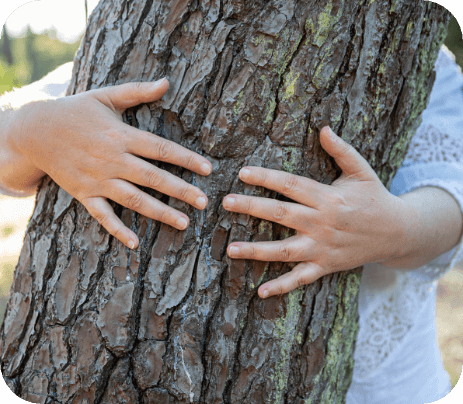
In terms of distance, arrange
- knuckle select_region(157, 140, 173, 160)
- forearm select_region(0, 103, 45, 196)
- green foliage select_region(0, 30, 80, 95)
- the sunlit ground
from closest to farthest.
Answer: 1. knuckle select_region(157, 140, 173, 160)
2. forearm select_region(0, 103, 45, 196)
3. green foliage select_region(0, 30, 80, 95)
4. the sunlit ground

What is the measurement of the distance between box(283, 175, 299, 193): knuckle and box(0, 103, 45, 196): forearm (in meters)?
0.73

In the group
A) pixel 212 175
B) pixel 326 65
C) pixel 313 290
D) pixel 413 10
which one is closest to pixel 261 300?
pixel 313 290

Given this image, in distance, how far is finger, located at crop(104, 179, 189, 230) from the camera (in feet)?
2.83

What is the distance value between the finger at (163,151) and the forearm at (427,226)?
64cm

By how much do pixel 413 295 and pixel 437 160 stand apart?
555 millimetres

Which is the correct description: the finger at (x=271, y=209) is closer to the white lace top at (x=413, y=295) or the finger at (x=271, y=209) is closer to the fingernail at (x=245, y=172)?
the fingernail at (x=245, y=172)

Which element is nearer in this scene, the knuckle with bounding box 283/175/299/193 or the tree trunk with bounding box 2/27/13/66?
the knuckle with bounding box 283/175/299/193

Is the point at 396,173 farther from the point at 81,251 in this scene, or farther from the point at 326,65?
the point at 81,251

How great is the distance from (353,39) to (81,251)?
942 mm

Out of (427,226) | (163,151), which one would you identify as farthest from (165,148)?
(427,226)

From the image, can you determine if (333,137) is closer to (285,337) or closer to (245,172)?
(245,172)

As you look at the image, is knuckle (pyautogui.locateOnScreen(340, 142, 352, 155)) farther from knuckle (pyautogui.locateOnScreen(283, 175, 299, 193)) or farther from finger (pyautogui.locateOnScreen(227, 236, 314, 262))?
finger (pyautogui.locateOnScreen(227, 236, 314, 262))

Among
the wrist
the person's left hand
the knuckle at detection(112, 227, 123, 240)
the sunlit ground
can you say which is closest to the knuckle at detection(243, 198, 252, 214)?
the person's left hand

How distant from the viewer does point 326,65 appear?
87 centimetres
